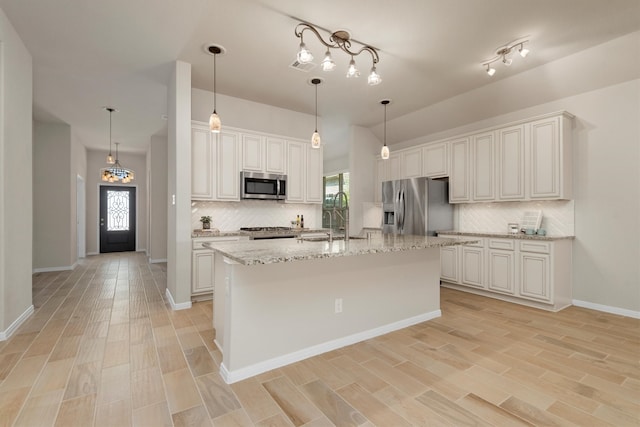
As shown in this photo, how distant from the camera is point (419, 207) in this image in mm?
4961

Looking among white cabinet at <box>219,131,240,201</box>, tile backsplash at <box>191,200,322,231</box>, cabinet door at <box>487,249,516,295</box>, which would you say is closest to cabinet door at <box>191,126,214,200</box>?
white cabinet at <box>219,131,240,201</box>

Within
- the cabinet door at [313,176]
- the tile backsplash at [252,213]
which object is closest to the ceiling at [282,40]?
the cabinet door at [313,176]

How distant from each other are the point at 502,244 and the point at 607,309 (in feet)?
4.30

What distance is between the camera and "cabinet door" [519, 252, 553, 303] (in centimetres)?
368

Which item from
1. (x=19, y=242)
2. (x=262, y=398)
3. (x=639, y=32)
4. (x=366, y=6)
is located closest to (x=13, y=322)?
(x=19, y=242)

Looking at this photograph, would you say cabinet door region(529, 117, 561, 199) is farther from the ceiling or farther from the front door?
the front door

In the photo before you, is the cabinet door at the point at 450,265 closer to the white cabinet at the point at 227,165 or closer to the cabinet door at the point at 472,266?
the cabinet door at the point at 472,266

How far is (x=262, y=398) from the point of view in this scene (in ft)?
6.31

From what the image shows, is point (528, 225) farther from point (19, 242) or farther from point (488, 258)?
point (19, 242)

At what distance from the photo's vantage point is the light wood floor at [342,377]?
177 cm

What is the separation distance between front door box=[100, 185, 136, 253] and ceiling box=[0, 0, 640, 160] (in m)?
4.54

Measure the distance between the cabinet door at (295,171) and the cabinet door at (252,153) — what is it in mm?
507

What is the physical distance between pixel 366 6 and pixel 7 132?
3446 mm

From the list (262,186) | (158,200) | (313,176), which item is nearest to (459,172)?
(313,176)
